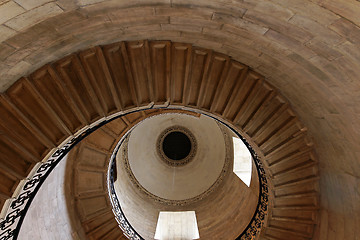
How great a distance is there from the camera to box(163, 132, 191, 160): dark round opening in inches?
502

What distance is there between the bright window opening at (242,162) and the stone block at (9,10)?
8180 millimetres

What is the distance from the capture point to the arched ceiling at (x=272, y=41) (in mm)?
2350

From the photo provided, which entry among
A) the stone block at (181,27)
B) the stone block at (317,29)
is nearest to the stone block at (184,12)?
the stone block at (181,27)

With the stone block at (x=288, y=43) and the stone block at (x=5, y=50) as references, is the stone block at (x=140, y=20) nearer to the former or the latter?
the stone block at (x=5, y=50)

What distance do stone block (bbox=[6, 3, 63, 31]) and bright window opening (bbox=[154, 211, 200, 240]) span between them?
8513mm

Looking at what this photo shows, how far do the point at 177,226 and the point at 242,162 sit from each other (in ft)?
11.9

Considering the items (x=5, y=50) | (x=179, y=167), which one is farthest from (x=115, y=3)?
(x=179, y=167)

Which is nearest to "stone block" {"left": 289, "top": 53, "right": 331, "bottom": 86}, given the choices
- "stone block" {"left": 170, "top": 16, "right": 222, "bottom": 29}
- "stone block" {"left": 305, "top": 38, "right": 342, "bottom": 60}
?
"stone block" {"left": 305, "top": 38, "right": 342, "bottom": 60}

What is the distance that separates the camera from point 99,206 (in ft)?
23.8

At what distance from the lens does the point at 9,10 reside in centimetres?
214

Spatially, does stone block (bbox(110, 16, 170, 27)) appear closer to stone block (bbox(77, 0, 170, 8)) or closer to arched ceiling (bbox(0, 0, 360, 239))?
arched ceiling (bbox(0, 0, 360, 239))

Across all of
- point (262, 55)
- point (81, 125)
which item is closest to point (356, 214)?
point (262, 55)

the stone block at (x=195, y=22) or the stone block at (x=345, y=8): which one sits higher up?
the stone block at (x=195, y=22)

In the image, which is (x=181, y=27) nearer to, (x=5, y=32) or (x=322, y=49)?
(x=322, y=49)
